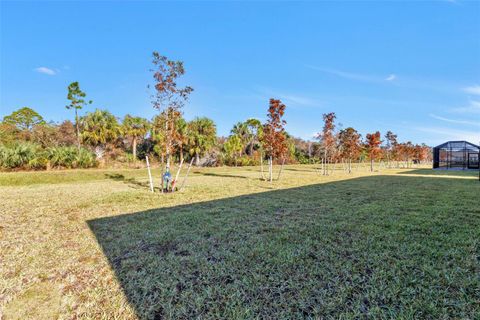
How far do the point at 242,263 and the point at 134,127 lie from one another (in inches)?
805

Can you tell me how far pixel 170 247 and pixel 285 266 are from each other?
1.56 metres

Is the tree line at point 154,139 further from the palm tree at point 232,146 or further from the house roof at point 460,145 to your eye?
the house roof at point 460,145

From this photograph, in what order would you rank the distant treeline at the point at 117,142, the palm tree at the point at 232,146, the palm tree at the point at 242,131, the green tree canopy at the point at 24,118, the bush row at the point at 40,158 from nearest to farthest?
the bush row at the point at 40,158 < the distant treeline at the point at 117,142 < the green tree canopy at the point at 24,118 < the palm tree at the point at 232,146 < the palm tree at the point at 242,131

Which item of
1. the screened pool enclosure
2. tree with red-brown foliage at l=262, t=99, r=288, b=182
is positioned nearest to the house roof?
the screened pool enclosure

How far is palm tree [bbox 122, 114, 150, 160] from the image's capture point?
19.7 m

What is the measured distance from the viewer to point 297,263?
2.57 meters

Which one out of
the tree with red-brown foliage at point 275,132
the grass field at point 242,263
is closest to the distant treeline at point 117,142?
the tree with red-brown foliage at point 275,132

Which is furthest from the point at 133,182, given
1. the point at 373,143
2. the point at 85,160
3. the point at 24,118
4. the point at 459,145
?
the point at 459,145

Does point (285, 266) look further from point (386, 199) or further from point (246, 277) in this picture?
point (386, 199)

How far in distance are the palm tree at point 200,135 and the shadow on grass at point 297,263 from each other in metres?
15.9

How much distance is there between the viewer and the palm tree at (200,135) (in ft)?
66.9

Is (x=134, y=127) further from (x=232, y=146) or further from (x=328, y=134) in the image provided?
(x=328, y=134)

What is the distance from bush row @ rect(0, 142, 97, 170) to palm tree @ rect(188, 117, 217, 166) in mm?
7687

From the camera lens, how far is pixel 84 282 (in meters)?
2.25
